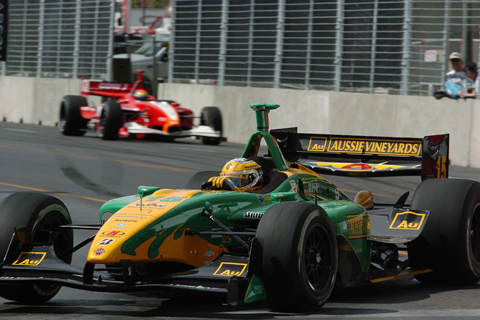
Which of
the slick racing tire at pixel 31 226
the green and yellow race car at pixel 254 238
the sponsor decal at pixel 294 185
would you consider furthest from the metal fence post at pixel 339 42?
the slick racing tire at pixel 31 226

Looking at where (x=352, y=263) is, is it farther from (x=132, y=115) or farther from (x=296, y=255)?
(x=132, y=115)

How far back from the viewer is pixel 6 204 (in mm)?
6508

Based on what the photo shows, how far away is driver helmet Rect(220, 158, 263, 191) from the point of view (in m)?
7.14

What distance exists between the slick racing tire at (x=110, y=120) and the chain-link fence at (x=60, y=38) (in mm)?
7415

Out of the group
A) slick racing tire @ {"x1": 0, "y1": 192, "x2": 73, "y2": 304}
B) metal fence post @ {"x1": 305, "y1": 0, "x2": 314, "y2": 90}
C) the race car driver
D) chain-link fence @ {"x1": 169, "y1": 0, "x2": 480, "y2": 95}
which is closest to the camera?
slick racing tire @ {"x1": 0, "y1": 192, "x2": 73, "y2": 304}

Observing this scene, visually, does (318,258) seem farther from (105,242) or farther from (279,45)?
(279,45)

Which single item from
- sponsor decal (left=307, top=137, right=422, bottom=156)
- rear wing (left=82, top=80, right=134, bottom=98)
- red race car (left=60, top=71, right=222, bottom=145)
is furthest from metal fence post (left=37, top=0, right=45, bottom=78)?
sponsor decal (left=307, top=137, right=422, bottom=156)

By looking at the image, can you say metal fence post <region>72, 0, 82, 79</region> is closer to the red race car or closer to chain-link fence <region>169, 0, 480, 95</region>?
chain-link fence <region>169, 0, 480, 95</region>

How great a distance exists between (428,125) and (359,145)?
31.2 feet

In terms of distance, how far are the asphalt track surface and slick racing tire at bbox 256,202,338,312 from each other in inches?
4.6

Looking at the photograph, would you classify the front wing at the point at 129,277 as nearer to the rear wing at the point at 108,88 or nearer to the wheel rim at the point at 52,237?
the wheel rim at the point at 52,237

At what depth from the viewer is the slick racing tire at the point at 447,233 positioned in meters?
7.29

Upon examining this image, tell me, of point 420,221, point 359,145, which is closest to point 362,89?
point 359,145

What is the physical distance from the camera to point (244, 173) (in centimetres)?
717
